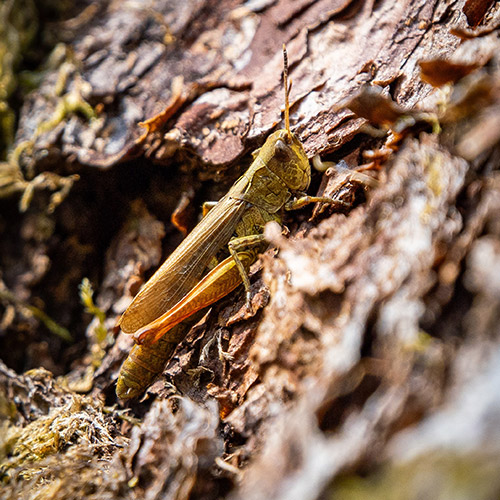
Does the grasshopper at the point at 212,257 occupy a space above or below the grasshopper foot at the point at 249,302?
above

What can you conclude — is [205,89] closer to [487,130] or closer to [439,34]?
[439,34]

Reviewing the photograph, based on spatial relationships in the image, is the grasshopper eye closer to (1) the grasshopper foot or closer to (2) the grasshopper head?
(2) the grasshopper head

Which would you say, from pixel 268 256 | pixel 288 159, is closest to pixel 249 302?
pixel 268 256

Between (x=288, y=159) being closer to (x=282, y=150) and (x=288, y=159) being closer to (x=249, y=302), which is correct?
(x=282, y=150)

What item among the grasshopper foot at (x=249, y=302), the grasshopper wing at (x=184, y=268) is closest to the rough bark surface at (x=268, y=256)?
the grasshopper foot at (x=249, y=302)

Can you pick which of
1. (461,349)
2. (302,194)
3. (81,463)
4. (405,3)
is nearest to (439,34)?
(405,3)

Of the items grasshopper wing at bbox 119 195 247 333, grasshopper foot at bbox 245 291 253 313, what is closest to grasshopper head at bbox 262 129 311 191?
grasshopper wing at bbox 119 195 247 333

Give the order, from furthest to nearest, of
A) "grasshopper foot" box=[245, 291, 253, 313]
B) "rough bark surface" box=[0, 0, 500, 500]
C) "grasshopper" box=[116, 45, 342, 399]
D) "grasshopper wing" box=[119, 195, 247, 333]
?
"grasshopper wing" box=[119, 195, 247, 333], "grasshopper" box=[116, 45, 342, 399], "grasshopper foot" box=[245, 291, 253, 313], "rough bark surface" box=[0, 0, 500, 500]

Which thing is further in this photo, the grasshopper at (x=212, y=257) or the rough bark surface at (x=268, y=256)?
the grasshopper at (x=212, y=257)

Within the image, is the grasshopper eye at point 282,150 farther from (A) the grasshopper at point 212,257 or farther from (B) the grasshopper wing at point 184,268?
(B) the grasshopper wing at point 184,268
